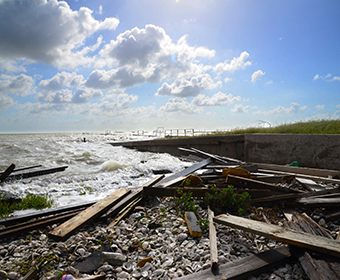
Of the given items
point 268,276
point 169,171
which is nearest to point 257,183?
point 268,276

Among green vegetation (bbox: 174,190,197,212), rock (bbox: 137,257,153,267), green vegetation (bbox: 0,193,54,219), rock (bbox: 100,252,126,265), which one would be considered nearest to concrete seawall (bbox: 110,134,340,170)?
green vegetation (bbox: 174,190,197,212)

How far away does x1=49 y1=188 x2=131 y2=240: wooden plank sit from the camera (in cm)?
264

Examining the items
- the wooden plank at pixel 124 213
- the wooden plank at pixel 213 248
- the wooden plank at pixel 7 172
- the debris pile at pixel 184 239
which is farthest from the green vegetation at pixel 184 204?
the wooden plank at pixel 7 172

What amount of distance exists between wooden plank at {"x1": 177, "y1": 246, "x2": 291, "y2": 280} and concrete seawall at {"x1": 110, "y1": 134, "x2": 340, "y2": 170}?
274 inches

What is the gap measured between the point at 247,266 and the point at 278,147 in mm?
7989

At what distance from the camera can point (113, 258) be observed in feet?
8.09

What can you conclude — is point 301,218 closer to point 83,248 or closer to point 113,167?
point 83,248

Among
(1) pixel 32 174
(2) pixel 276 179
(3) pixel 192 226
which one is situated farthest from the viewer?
(1) pixel 32 174

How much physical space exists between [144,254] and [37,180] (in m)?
6.82

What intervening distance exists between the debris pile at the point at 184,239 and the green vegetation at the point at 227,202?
0.06 ft

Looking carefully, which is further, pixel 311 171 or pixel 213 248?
pixel 311 171

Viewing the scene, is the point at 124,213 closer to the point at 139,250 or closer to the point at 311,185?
the point at 139,250

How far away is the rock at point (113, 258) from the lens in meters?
2.45

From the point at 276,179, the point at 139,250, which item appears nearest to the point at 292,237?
the point at 139,250
